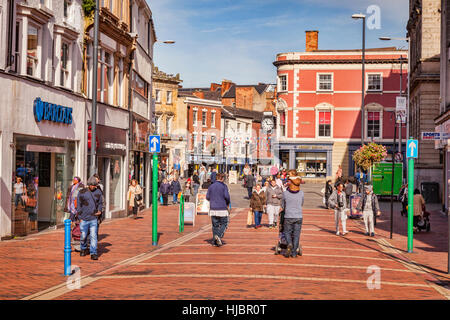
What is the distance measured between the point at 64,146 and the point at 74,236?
7.35 metres

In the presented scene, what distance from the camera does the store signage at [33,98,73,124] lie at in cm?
1950

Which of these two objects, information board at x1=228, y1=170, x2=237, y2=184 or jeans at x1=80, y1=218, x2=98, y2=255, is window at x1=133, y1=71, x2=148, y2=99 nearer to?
jeans at x1=80, y1=218, x2=98, y2=255

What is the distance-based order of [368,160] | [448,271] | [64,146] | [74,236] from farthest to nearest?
[368,160] < [64,146] < [74,236] < [448,271]

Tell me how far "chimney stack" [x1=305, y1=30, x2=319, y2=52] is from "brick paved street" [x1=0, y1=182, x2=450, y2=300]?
50.2 meters

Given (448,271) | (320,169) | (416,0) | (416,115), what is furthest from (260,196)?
(320,169)

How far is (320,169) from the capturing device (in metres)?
65.1

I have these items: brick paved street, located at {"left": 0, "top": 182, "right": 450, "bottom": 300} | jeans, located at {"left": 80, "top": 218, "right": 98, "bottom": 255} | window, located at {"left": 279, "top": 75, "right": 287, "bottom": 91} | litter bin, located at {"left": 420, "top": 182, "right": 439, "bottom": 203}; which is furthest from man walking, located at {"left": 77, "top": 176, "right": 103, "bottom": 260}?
window, located at {"left": 279, "top": 75, "right": 287, "bottom": 91}

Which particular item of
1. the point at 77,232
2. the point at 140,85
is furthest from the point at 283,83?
the point at 77,232

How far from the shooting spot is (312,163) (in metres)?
65.2

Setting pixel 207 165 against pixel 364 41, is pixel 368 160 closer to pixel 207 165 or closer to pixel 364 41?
pixel 364 41

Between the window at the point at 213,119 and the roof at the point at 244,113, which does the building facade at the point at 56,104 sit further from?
the roof at the point at 244,113

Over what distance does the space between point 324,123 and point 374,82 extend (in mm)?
6285

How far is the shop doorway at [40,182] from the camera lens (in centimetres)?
1870
